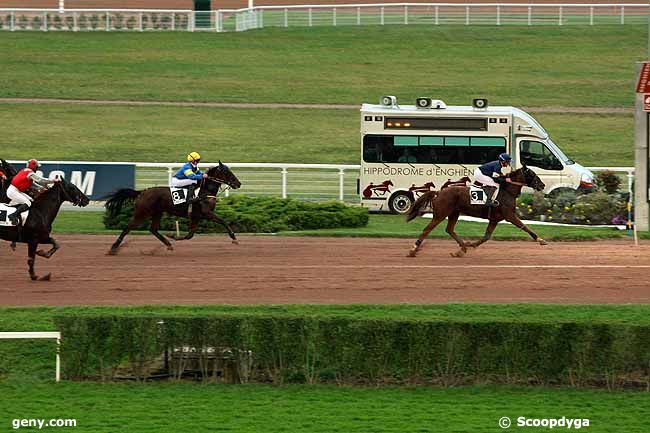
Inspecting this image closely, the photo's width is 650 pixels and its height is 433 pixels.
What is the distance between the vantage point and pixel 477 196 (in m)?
21.5

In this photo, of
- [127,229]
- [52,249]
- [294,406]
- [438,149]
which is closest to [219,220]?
[127,229]

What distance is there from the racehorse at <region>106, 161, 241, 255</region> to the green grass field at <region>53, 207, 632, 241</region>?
6.98 ft

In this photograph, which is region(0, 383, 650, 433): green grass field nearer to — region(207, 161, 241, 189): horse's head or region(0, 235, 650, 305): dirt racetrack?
region(0, 235, 650, 305): dirt racetrack

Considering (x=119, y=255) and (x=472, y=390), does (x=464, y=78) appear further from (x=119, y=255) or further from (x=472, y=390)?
(x=472, y=390)

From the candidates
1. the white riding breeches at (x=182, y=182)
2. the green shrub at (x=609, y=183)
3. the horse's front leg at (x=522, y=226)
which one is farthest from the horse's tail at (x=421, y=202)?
the green shrub at (x=609, y=183)

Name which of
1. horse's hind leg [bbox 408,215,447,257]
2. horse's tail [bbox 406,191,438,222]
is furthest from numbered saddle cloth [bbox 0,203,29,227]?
horse's hind leg [bbox 408,215,447,257]

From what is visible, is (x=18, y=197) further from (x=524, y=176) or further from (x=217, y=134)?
(x=217, y=134)

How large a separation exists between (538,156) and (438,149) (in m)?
2.13

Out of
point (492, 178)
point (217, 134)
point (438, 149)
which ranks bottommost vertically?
point (492, 178)

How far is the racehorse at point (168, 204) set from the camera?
2238 cm

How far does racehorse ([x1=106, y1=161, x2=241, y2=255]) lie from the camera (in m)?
22.4

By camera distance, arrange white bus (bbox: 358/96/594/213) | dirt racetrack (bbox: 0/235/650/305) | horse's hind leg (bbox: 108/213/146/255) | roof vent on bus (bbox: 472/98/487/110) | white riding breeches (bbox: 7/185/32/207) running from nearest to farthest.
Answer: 1. dirt racetrack (bbox: 0/235/650/305)
2. white riding breeches (bbox: 7/185/32/207)
3. horse's hind leg (bbox: 108/213/146/255)
4. white bus (bbox: 358/96/594/213)
5. roof vent on bus (bbox: 472/98/487/110)

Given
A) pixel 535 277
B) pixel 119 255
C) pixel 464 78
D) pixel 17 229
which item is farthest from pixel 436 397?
pixel 464 78

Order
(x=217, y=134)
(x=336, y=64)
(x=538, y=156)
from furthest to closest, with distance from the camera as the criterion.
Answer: (x=336, y=64) < (x=217, y=134) < (x=538, y=156)
